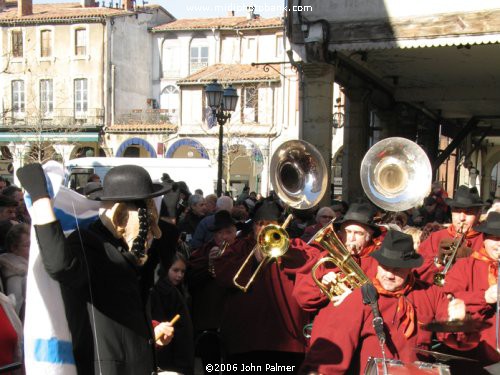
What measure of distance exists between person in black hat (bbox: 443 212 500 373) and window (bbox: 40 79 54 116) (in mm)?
41687

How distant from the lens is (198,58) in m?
45.2

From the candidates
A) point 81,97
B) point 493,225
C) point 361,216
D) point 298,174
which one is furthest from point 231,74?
point 493,225

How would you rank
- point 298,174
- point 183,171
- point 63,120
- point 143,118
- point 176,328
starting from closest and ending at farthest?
point 176,328
point 298,174
point 183,171
point 63,120
point 143,118

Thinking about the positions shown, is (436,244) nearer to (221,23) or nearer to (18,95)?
(221,23)

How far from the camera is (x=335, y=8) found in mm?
10094

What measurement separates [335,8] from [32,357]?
8347 millimetres

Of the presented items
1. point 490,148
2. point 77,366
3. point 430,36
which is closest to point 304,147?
point 430,36

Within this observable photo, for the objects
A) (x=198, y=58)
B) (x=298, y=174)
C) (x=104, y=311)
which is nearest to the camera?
(x=104, y=311)

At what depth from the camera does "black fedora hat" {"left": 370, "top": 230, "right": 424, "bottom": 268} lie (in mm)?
3799

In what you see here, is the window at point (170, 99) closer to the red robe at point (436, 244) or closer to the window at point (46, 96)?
the window at point (46, 96)

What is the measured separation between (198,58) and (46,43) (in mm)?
10288

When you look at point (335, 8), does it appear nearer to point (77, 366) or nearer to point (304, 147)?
point (304, 147)

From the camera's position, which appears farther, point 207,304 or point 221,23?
point 221,23

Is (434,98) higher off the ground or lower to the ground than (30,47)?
lower
